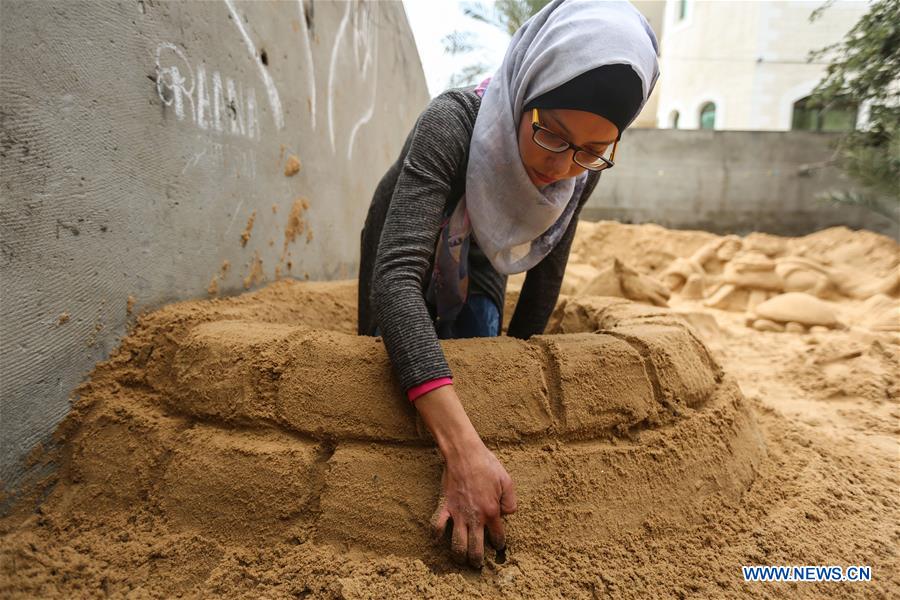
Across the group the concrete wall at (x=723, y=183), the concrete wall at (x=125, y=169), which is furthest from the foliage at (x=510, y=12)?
the concrete wall at (x=125, y=169)

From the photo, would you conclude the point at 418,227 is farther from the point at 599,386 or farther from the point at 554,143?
the point at 599,386

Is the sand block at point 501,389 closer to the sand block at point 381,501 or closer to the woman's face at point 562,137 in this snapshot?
the sand block at point 381,501

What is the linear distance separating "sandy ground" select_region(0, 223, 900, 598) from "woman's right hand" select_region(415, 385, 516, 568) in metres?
0.09

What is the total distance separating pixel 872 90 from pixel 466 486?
5.33 metres

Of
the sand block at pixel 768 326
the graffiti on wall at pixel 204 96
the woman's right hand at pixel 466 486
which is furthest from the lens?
the sand block at pixel 768 326

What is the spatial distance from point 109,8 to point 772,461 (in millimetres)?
2235

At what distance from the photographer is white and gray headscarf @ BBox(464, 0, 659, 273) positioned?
1122 millimetres

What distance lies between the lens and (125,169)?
133 centimetres

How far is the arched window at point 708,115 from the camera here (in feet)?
37.0

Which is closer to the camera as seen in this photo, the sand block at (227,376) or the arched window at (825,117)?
the sand block at (227,376)

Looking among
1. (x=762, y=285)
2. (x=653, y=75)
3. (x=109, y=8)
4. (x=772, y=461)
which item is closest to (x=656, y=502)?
(x=772, y=461)

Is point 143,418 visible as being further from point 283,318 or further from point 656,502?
point 656,502

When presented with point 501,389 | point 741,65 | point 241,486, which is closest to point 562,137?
point 501,389

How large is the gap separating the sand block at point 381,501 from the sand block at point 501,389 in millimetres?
101
